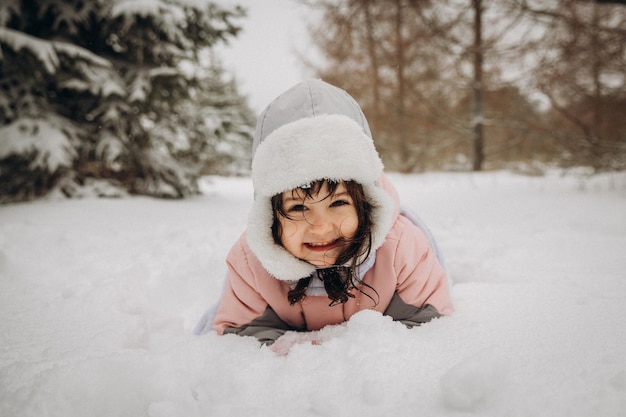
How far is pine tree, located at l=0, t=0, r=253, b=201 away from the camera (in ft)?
12.9

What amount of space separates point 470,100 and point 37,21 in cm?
846

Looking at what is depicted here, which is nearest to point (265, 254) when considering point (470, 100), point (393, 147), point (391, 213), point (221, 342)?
point (221, 342)

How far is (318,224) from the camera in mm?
1174

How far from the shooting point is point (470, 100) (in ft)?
27.7

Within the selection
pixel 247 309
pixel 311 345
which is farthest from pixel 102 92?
pixel 311 345

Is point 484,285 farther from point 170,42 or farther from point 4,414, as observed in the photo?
point 170,42

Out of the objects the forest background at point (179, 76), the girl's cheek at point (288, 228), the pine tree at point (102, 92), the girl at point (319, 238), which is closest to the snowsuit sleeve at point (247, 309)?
the girl at point (319, 238)

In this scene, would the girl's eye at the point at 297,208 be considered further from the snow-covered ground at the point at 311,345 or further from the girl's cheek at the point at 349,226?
the snow-covered ground at the point at 311,345

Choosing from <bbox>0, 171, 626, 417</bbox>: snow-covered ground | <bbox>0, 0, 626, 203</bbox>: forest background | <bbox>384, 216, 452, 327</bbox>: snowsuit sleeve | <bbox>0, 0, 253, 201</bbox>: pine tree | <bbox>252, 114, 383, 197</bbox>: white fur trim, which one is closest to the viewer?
<bbox>0, 171, 626, 417</bbox>: snow-covered ground

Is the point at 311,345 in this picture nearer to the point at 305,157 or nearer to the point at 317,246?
the point at 317,246

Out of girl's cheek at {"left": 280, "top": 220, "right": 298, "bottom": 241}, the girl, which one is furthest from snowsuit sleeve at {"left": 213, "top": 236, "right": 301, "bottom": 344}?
girl's cheek at {"left": 280, "top": 220, "right": 298, "bottom": 241}

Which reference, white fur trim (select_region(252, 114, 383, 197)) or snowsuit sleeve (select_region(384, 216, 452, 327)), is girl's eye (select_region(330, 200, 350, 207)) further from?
snowsuit sleeve (select_region(384, 216, 452, 327))

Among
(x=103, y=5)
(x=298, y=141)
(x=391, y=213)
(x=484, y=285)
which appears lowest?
A: (x=484, y=285)

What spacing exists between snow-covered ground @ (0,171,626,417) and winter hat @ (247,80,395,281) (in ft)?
1.07
